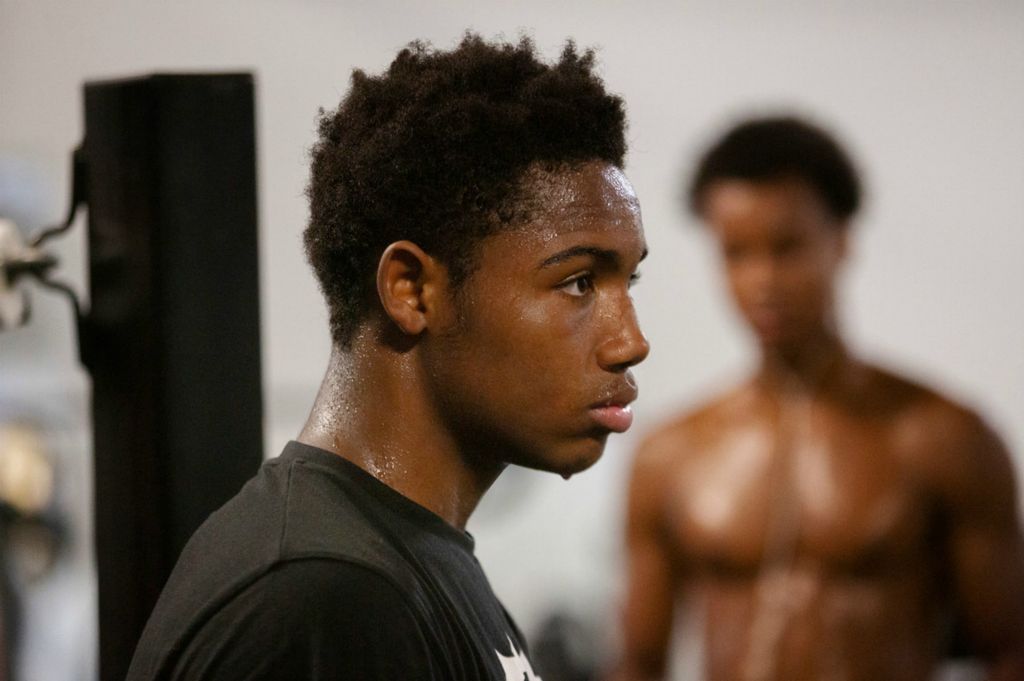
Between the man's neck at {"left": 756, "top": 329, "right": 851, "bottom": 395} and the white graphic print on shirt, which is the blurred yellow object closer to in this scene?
the man's neck at {"left": 756, "top": 329, "right": 851, "bottom": 395}

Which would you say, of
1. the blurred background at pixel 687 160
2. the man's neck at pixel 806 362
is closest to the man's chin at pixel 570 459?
the man's neck at pixel 806 362

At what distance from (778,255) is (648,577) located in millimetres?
776

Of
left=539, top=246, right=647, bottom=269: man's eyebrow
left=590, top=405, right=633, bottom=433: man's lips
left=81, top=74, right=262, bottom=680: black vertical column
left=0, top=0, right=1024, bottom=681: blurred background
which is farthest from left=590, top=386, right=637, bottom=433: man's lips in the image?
left=0, top=0, right=1024, bottom=681: blurred background

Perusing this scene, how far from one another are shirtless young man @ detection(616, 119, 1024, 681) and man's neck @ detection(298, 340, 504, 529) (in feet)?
6.32

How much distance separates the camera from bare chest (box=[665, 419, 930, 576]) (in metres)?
2.99

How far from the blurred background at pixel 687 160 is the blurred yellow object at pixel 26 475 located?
77 centimetres

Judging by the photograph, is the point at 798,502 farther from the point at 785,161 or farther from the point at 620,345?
the point at 620,345

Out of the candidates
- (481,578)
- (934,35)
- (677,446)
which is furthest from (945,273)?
(481,578)

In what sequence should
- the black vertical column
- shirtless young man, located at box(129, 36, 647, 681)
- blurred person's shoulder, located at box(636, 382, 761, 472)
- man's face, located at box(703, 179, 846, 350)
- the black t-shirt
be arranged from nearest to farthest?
1. the black t-shirt
2. shirtless young man, located at box(129, 36, 647, 681)
3. the black vertical column
4. man's face, located at box(703, 179, 846, 350)
5. blurred person's shoulder, located at box(636, 382, 761, 472)

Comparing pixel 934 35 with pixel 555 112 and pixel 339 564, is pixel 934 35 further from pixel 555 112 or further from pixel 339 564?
pixel 339 564

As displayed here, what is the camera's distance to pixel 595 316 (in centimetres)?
119

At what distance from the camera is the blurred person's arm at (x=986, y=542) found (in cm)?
292

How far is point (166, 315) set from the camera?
4.56ft

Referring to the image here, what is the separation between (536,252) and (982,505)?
6.73ft
